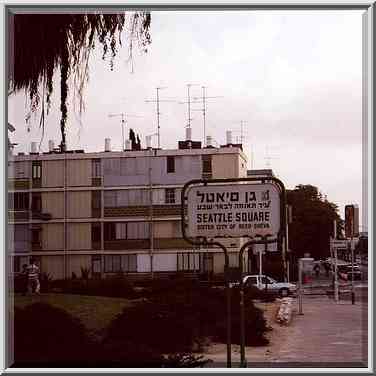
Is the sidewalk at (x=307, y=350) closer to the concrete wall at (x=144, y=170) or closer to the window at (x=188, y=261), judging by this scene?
the window at (x=188, y=261)

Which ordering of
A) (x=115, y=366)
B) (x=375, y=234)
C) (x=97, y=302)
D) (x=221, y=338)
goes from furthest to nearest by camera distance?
(x=97, y=302) → (x=221, y=338) → (x=115, y=366) → (x=375, y=234)

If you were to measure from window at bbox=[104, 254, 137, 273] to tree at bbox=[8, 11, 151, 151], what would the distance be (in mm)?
3504

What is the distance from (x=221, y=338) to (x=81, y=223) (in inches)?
114

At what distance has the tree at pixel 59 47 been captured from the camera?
920 cm

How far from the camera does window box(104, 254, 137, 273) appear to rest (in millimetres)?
13000

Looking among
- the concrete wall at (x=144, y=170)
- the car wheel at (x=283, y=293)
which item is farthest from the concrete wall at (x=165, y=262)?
the car wheel at (x=283, y=293)

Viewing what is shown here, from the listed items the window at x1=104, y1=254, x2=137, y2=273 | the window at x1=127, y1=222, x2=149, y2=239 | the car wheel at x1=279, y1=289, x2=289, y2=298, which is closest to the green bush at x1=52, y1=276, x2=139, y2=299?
the window at x1=104, y1=254, x2=137, y2=273

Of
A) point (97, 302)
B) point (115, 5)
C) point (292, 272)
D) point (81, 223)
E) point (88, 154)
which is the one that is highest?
point (115, 5)

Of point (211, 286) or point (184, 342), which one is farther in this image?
point (211, 286)

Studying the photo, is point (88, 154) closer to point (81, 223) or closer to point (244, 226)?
point (81, 223)

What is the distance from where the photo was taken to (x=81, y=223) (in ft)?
37.0

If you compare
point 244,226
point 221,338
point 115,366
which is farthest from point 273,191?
point 221,338

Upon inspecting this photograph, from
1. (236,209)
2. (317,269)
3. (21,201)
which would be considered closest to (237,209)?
(236,209)

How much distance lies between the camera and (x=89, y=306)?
14.0m
